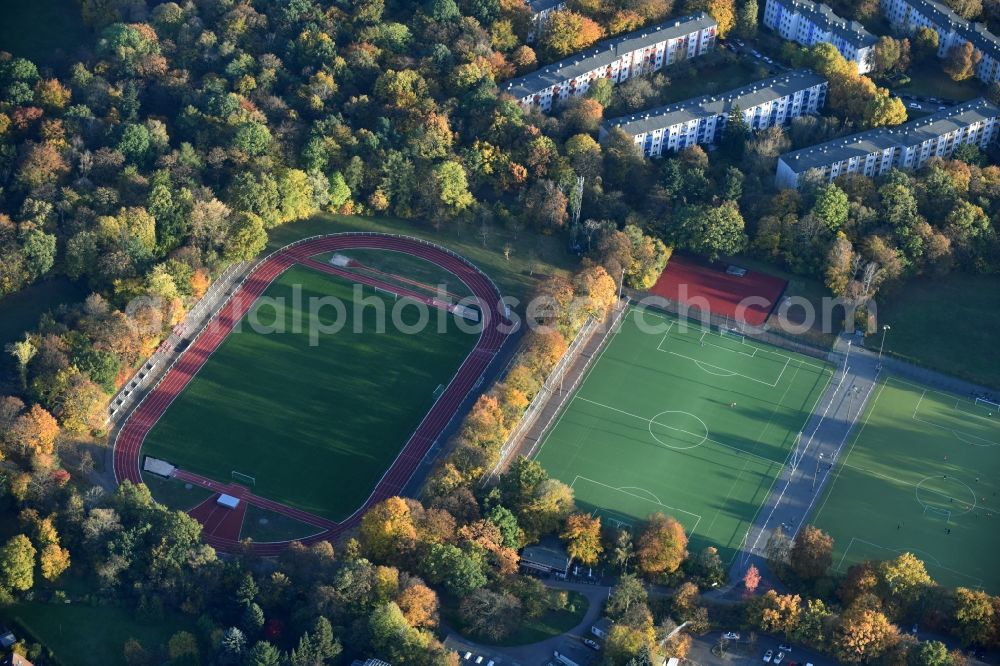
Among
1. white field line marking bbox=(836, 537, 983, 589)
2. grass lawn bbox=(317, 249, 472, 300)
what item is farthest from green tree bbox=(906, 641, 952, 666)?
grass lawn bbox=(317, 249, 472, 300)

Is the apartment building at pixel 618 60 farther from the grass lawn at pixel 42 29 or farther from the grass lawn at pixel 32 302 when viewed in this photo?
the grass lawn at pixel 42 29

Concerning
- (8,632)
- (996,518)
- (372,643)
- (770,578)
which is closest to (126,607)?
(8,632)

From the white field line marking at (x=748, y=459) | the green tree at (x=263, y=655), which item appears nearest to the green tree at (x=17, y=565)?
the green tree at (x=263, y=655)

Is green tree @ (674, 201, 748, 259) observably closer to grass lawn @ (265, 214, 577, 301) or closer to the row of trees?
grass lawn @ (265, 214, 577, 301)

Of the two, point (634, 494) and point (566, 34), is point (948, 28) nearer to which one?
point (566, 34)

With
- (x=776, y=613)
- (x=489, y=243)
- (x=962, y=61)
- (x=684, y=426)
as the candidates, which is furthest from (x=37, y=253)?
(x=962, y=61)

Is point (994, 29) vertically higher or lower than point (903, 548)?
higher

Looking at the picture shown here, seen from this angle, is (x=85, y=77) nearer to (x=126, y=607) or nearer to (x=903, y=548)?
(x=126, y=607)
